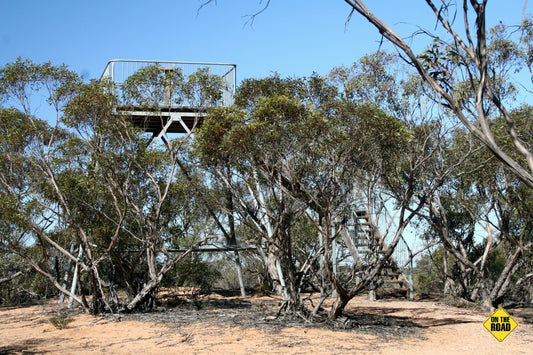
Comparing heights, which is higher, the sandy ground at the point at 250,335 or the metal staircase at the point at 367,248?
the metal staircase at the point at 367,248

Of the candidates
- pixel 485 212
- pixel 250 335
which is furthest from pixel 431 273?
pixel 250 335

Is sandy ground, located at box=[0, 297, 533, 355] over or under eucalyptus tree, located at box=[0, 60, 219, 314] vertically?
under

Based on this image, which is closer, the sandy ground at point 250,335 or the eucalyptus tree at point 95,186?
the sandy ground at point 250,335

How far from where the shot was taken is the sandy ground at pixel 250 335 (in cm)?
939

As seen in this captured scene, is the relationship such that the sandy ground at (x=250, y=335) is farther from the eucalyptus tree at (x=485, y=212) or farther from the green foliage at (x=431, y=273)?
the green foliage at (x=431, y=273)

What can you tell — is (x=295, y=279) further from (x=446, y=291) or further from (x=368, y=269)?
(x=446, y=291)

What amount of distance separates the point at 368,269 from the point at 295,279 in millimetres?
1802

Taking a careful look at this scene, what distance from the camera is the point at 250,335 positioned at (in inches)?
411

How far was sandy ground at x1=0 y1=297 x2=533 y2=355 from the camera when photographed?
9391mm

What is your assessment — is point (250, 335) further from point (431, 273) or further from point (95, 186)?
point (431, 273)

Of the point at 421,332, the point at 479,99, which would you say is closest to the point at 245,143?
the point at 421,332

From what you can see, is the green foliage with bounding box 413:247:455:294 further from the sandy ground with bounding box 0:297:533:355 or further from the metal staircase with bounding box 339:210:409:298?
the sandy ground with bounding box 0:297:533:355

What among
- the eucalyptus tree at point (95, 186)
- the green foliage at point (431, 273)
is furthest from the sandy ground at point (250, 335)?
the green foliage at point (431, 273)

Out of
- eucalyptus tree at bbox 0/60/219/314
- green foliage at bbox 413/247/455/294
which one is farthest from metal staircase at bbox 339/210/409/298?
eucalyptus tree at bbox 0/60/219/314
